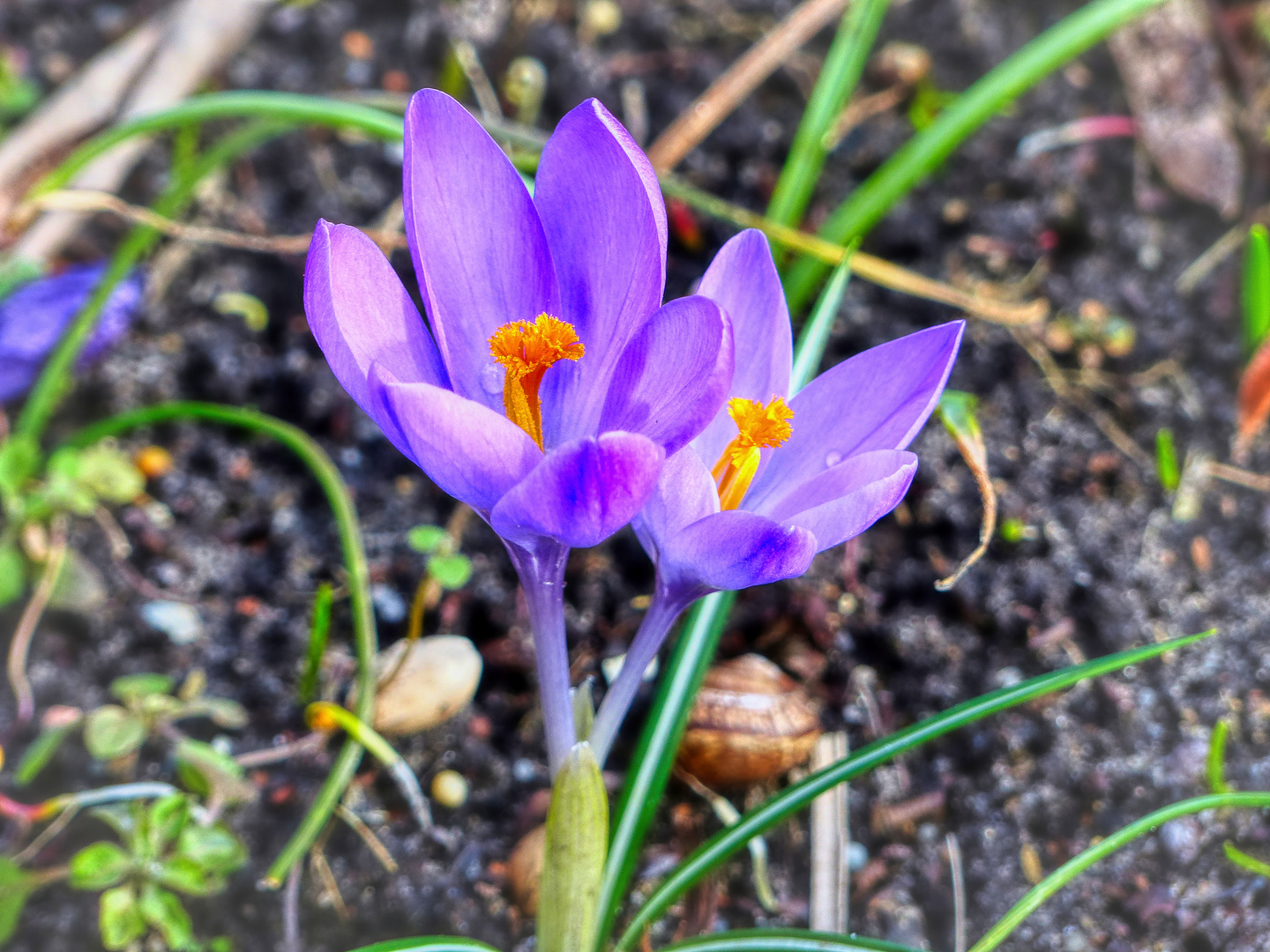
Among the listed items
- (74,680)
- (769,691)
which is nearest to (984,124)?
(769,691)

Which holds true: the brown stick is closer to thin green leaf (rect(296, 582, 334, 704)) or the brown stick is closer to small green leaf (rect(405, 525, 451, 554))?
small green leaf (rect(405, 525, 451, 554))

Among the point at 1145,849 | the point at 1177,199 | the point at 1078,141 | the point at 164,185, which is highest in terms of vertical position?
the point at 164,185

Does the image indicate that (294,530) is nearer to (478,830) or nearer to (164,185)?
(478,830)

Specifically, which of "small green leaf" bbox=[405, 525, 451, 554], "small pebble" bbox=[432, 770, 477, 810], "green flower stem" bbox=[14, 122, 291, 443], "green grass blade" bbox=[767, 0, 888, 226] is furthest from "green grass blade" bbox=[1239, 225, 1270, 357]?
"green flower stem" bbox=[14, 122, 291, 443]

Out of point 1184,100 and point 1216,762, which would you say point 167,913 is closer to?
point 1216,762

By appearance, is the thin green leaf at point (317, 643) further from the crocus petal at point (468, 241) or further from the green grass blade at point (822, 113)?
the green grass blade at point (822, 113)
